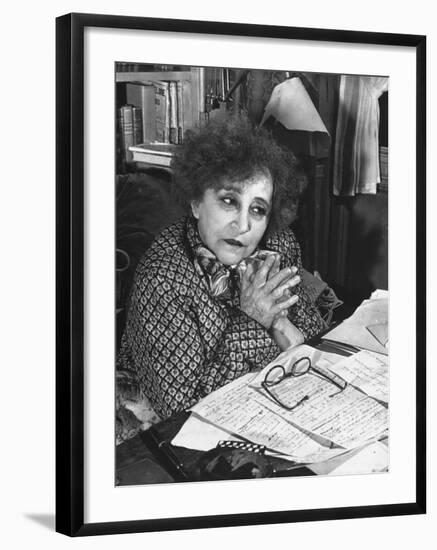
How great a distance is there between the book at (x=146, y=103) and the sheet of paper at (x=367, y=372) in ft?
2.22

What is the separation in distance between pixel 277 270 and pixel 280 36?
51 centimetres

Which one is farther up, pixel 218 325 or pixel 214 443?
pixel 218 325

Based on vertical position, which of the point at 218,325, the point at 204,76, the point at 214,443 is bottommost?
the point at 214,443

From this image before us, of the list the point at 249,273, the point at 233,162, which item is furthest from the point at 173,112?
the point at 249,273

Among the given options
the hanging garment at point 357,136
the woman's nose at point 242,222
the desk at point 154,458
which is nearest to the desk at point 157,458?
the desk at point 154,458

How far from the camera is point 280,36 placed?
3145 mm

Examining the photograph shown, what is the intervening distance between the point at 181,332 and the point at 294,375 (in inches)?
11.4

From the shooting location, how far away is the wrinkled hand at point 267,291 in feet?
10.4

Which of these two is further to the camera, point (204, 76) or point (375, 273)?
point (375, 273)

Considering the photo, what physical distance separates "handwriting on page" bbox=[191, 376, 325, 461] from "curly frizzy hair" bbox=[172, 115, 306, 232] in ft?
1.22

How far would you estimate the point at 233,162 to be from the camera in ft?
10.2

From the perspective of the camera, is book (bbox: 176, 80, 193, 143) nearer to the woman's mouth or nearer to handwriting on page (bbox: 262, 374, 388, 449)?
the woman's mouth
